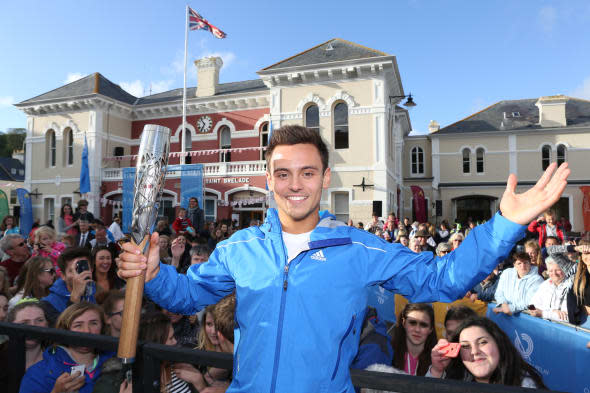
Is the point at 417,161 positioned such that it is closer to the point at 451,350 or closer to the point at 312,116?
the point at 312,116

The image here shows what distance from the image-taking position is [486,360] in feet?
8.37

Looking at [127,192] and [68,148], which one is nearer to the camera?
[127,192]

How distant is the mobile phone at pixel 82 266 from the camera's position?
4.22 m

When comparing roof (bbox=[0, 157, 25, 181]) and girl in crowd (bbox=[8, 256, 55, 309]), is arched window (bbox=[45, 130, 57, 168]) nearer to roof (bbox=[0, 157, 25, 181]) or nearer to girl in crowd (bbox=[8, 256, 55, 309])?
girl in crowd (bbox=[8, 256, 55, 309])

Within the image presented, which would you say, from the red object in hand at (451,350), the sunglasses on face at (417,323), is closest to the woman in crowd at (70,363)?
the red object in hand at (451,350)

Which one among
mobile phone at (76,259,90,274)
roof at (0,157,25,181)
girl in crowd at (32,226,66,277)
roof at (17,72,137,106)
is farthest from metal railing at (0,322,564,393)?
roof at (0,157,25,181)

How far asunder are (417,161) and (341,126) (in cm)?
1304

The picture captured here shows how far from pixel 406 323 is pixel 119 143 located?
21776mm

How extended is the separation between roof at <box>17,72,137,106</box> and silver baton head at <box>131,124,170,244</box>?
22.6 m

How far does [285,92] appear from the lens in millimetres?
17906


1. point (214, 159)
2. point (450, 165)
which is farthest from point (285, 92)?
point (450, 165)

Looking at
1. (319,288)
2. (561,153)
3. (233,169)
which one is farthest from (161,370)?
(561,153)

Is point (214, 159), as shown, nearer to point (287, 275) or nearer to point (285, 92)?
point (285, 92)

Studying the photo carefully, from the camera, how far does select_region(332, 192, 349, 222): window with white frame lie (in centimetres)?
1700
